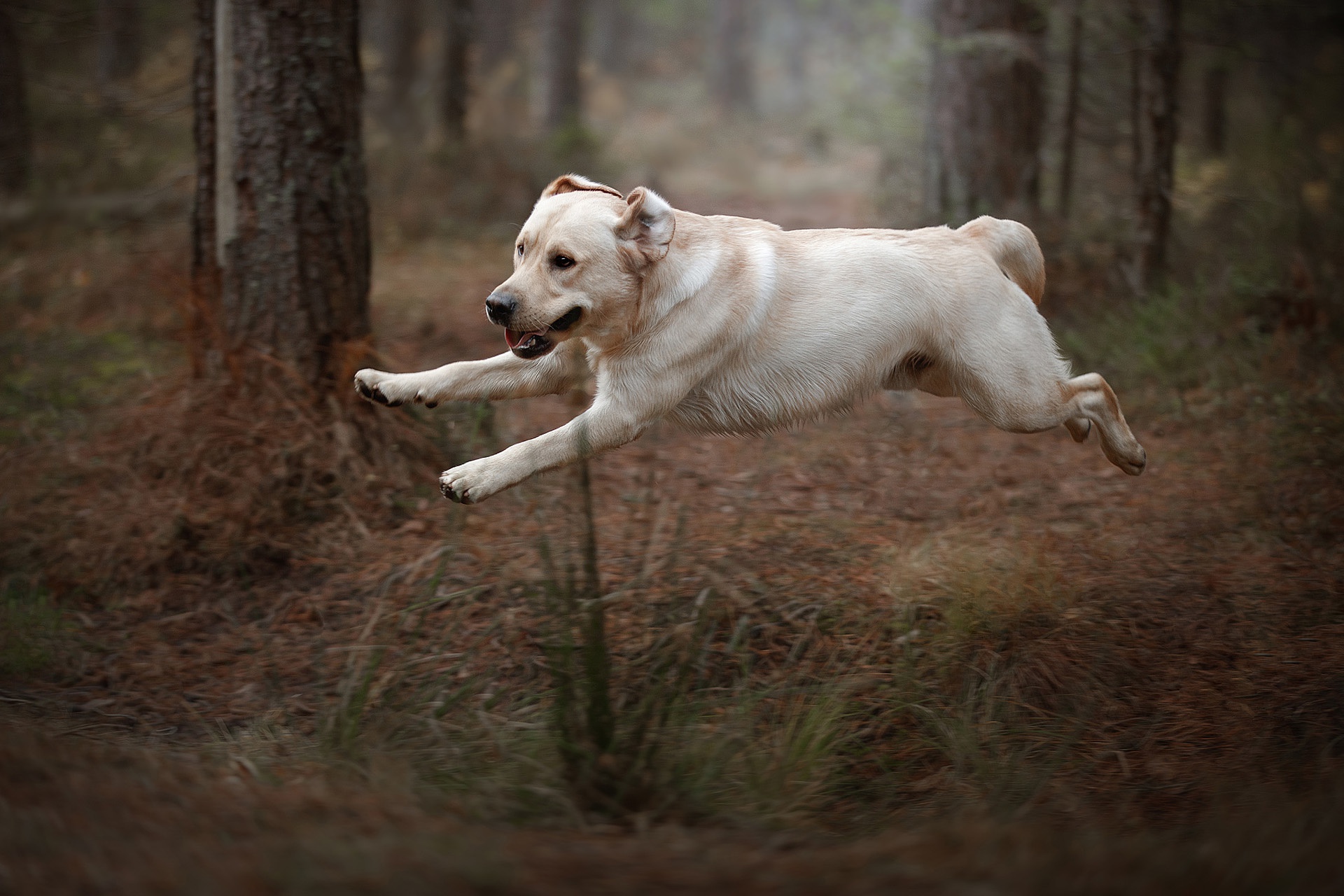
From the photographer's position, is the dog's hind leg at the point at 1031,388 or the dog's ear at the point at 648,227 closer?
the dog's ear at the point at 648,227

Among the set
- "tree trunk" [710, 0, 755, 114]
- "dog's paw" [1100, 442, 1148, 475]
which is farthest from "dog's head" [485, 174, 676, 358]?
"tree trunk" [710, 0, 755, 114]

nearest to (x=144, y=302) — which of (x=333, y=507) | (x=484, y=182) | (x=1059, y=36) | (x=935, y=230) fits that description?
(x=333, y=507)

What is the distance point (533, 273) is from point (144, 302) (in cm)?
574

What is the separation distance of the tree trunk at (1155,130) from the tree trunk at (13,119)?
10.2 metres

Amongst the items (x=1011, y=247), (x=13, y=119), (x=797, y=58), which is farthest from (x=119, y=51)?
(x=797, y=58)

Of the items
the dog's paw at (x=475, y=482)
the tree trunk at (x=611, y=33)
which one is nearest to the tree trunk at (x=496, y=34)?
the tree trunk at (x=611, y=33)

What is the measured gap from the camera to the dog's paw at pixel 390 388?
418cm

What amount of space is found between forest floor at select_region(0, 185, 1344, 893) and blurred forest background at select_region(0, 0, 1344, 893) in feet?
0.07

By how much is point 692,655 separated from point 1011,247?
8.27ft

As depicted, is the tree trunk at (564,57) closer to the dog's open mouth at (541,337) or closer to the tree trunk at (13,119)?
the tree trunk at (13,119)

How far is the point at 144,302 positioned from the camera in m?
8.17

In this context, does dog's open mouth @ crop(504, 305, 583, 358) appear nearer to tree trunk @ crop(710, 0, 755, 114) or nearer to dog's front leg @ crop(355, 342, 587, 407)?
dog's front leg @ crop(355, 342, 587, 407)

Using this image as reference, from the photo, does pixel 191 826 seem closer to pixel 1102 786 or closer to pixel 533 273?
pixel 533 273

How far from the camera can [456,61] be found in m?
14.0
